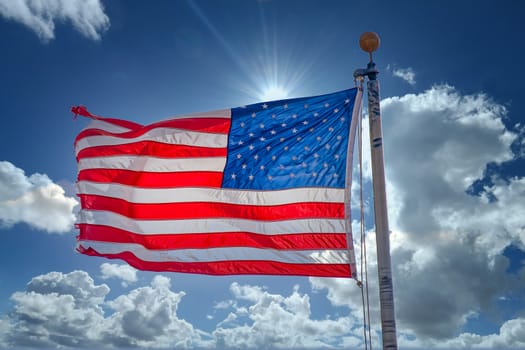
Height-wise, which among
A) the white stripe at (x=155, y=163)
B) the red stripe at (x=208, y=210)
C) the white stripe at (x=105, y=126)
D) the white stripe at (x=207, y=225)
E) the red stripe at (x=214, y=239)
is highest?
the white stripe at (x=105, y=126)

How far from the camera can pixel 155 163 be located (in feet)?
44.7

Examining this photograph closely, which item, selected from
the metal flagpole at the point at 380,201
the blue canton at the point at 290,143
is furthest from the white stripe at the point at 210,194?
the metal flagpole at the point at 380,201

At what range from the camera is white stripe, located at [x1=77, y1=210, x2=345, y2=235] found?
1193 cm

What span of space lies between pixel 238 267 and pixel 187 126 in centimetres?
401

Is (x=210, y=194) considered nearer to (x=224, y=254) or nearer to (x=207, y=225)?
(x=207, y=225)

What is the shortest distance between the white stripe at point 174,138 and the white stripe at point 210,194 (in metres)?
1.18

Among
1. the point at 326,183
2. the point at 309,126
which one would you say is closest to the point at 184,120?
the point at 309,126

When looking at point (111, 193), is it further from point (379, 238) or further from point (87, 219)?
point (379, 238)

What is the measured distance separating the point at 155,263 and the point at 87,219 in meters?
2.28

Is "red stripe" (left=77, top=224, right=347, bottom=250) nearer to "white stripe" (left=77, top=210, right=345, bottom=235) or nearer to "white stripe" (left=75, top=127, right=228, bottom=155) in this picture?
"white stripe" (left=77, top=210, right=345, bottom=235)

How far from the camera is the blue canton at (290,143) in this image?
12.3 metres

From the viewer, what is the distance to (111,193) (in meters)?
13.6

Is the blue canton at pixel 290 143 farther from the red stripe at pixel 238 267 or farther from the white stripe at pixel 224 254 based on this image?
the red stripe at pixel 238 267

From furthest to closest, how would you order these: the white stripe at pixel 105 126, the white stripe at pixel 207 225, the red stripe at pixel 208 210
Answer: the white stripe at pixel 105 126 < the red stripe at pixel 208 210 < the white stripe at pixel 207 225
